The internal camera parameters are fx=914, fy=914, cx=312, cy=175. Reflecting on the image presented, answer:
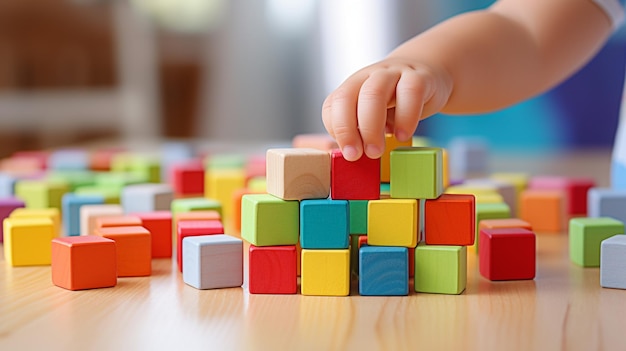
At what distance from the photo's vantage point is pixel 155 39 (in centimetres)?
395

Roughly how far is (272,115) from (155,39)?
0.71m

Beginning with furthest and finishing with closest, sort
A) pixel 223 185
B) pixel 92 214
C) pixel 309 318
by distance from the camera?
1. pixel 223 185
2. pixel 92 214
3. pixel 309 318

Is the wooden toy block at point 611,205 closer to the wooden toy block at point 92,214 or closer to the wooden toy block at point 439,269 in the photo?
the wooden toy block at point 439,269

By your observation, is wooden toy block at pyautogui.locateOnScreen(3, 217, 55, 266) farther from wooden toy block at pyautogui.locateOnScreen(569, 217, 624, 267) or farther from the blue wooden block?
wooden toy block at pyautogui.locateOnScreen(569, 217, 624, 267)

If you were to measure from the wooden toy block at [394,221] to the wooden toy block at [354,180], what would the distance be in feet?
0.04

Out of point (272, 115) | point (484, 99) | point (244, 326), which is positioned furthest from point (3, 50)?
point (244, 326)

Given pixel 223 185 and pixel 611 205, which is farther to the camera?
pixel 223 185

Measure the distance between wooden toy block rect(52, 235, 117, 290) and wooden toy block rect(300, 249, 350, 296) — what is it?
19cm

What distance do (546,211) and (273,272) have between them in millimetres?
535

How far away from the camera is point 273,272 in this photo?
0.81m

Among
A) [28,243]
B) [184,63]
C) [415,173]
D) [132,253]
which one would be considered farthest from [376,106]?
[184,63]

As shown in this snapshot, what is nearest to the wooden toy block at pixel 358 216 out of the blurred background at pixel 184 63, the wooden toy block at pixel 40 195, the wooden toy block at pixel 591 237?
the wooden toy block at pixel 591 237

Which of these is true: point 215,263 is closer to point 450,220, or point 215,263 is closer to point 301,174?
point 301,174

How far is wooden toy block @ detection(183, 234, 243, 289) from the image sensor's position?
83 cm
